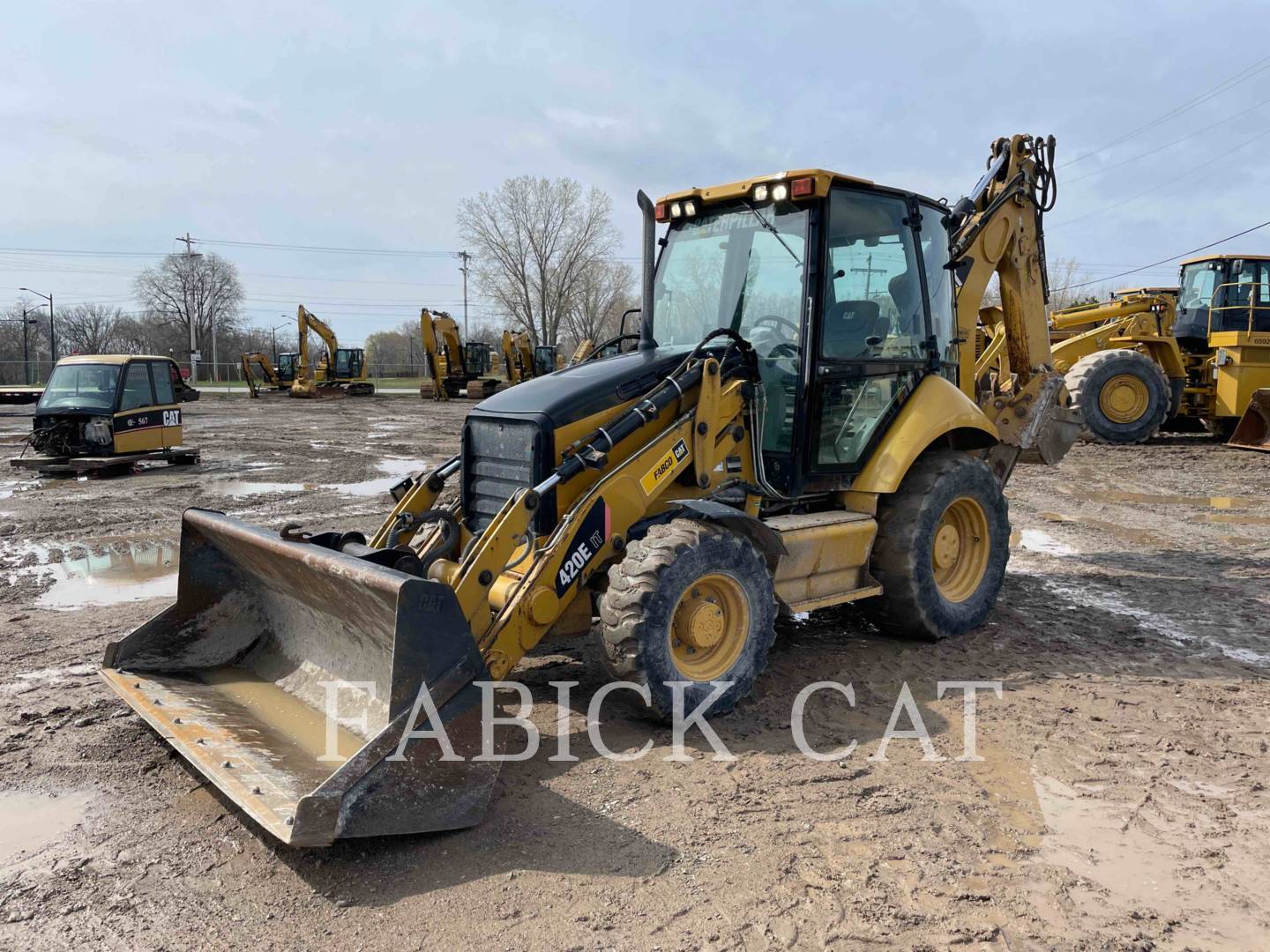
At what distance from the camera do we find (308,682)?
4.49 metres

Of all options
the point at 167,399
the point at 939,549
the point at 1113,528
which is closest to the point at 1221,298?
the point at 1113,528

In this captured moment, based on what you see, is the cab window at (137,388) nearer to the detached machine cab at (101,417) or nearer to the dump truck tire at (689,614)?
the detached machine cab at (101,417)

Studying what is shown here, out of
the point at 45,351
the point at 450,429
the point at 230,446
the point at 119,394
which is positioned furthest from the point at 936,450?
the point at 45,351

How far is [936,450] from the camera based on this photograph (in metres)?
6.09

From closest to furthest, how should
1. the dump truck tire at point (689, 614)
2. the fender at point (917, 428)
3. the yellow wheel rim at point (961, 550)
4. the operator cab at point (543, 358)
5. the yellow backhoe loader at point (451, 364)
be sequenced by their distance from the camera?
the dump truck tire at point (689, 614) < the fender at point (917, 428) < the yellow wheel rim at point (961, 550) < the yellow backhoe loader at point (451, 364) < the operator cab at point (543, 358)

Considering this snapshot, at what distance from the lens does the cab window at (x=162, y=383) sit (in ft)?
51.3

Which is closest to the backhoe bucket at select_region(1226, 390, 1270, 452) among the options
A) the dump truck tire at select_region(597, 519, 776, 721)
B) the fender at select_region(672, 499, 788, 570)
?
the fender at select_region(672, 499, 788, 570)

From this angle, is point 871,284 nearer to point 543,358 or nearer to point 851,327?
point 851,327

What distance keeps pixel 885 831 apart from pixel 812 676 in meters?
1.65

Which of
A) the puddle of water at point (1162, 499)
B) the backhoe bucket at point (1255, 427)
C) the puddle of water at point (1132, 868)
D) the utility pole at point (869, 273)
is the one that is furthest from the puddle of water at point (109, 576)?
the backhoe bucket at point (1255, 427)

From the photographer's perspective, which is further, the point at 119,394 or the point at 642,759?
the point at 119,394

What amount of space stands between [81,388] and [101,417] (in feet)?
2.21

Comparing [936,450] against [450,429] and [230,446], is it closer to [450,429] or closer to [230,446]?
[230,446]

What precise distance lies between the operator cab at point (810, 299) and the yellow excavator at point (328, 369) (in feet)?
116
